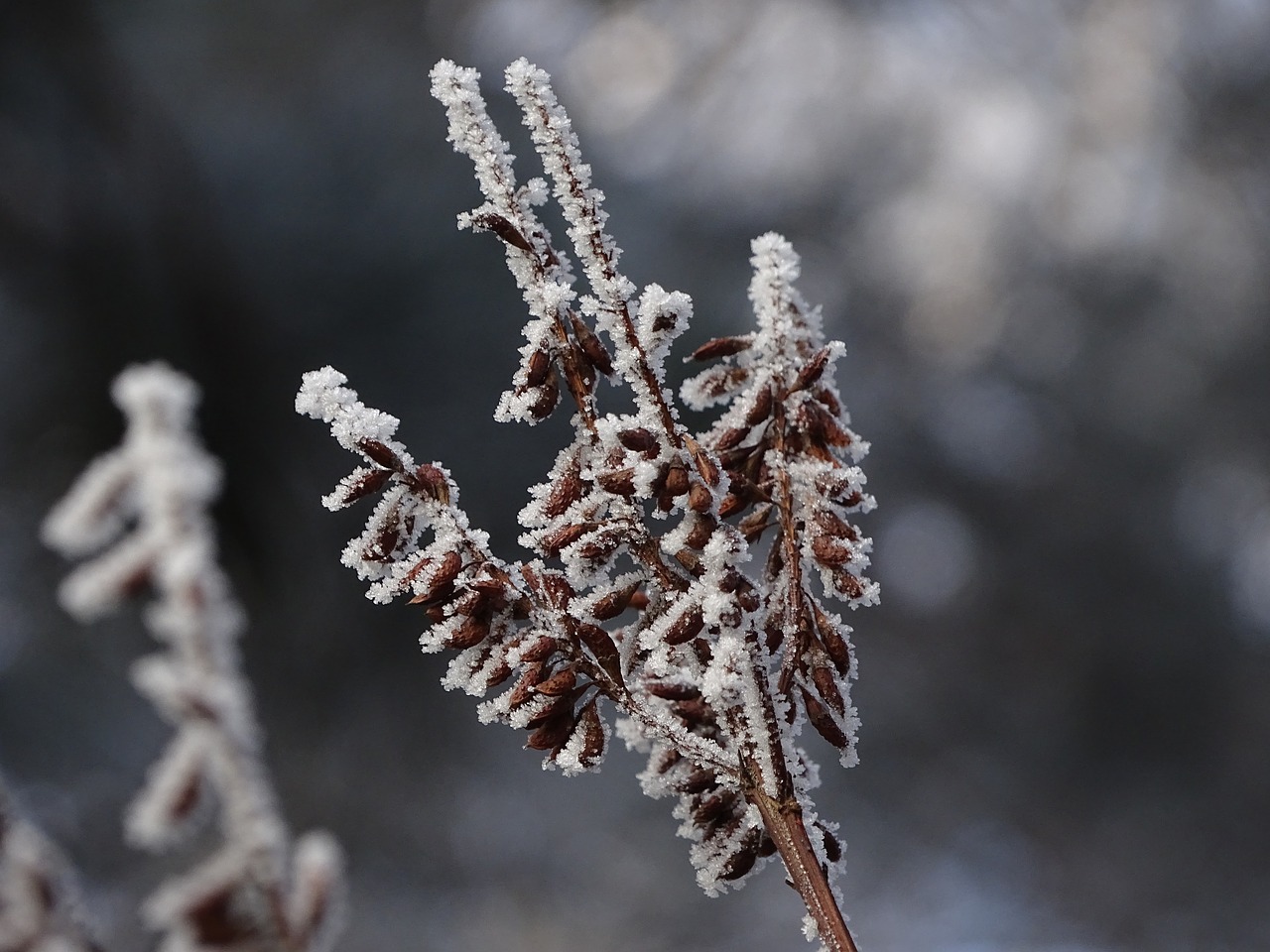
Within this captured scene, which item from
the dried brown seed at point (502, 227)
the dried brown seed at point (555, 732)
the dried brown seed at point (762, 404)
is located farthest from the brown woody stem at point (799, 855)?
the dried brown seed at point (502, 227)

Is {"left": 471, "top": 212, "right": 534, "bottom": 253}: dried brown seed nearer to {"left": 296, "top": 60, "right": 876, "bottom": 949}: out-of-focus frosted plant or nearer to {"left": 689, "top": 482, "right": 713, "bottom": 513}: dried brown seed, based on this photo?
{"left": 296, "top": 60, "right": 876, "bottom": 949}: out-of-focus frosted plant

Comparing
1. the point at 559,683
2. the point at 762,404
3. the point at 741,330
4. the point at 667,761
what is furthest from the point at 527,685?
the point at 741,330

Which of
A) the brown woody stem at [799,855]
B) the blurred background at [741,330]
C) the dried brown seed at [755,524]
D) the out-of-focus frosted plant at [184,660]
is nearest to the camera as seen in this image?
the out-of-focus frosted plant at [184,660]

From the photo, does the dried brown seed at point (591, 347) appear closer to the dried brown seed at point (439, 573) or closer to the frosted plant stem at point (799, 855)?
the dried brown seed at point (439, 573)

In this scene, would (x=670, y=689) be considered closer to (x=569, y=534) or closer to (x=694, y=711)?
(x=694, y=711)

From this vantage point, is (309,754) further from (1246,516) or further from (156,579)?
(156,579)

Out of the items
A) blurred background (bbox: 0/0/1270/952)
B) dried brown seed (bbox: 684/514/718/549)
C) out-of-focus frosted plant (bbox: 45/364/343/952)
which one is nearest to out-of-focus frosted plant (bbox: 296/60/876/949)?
dried brown seed (bbox: 684/514/718/549)
